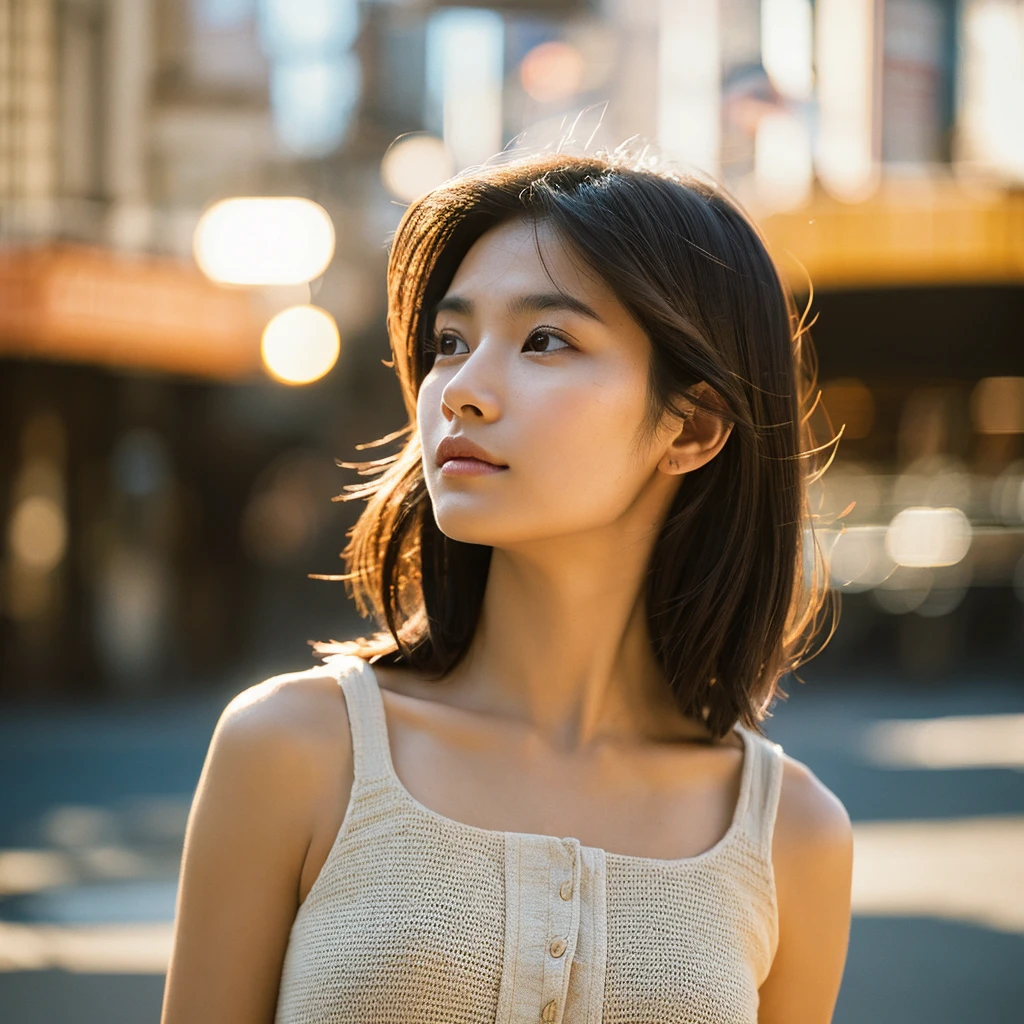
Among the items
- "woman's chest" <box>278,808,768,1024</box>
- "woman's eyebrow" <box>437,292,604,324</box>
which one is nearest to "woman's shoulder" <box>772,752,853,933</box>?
"woman's chest" <box>278,808,768,1024</box>

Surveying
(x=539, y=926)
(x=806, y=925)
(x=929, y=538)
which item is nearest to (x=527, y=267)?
(x=539, y=926)

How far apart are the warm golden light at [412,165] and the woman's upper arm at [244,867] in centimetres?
908

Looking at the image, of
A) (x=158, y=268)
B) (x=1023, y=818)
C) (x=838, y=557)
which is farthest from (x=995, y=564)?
(x=158, y=268)

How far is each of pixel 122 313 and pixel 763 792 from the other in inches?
285

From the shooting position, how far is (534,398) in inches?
67.6

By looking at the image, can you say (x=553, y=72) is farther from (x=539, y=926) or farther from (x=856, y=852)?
(x=539, y=926)

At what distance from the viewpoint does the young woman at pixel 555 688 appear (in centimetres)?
165

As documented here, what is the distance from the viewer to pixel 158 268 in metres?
8.54

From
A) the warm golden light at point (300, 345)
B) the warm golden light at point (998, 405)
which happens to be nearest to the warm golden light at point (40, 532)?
the warm golden light at point (300, 345)

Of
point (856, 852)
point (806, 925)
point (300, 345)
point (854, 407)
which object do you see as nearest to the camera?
point (806, 925)

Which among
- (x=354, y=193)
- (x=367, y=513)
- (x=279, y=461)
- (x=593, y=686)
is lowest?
(x=279, y=461)

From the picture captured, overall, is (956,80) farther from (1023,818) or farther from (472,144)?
(1023,818)

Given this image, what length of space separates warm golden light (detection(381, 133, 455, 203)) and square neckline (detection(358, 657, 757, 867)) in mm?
8968

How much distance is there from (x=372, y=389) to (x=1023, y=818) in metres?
6.78
